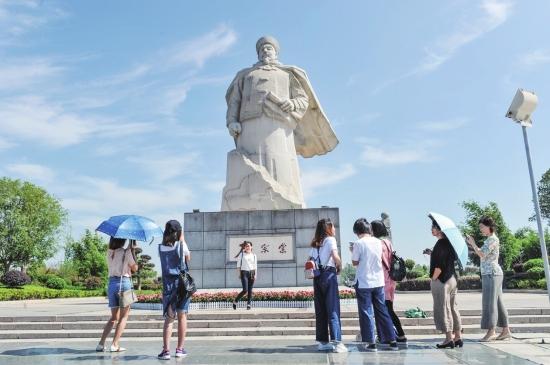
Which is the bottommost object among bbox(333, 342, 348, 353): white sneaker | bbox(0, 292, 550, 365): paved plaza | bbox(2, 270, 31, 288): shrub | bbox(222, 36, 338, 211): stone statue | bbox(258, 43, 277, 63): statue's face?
bbox(0, 292, 550, 365): paved plaza

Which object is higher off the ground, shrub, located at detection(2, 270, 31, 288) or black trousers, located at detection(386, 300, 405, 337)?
shrub, located at detection(2, 270, 31, 288)

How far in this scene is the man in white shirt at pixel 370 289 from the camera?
5.70 metres

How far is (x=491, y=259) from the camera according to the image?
21.2 feet

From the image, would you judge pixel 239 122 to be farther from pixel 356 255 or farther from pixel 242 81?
pixel 356 255

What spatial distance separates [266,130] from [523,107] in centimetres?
895

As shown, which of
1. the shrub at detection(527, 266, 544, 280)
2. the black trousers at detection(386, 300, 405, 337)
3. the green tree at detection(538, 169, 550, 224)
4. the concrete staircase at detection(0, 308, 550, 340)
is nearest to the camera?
the black trousers at detection(386, 300, 405, 337)

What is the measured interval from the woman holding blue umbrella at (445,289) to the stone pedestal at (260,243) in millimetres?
7024

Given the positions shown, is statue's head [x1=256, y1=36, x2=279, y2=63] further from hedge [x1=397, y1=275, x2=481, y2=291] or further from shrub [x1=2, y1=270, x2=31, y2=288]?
shrub [x1=2, y1=270, x2=31, y2=288]

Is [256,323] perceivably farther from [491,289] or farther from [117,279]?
[491,289]

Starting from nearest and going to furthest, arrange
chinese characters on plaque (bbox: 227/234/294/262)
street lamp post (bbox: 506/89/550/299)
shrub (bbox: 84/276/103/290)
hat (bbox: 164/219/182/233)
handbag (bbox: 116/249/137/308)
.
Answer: hat (bbox: 164/219/182/233) → handbag (bbox: 116/249/137/308) → street lamp post (bbox: 506/89/550/299) → chinese characters on plaque (bbox: 227/234/294/262) → shrub (bbox: 84/276/103/290)

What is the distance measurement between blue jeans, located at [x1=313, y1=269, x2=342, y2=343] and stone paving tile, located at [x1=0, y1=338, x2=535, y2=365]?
0.80 ft

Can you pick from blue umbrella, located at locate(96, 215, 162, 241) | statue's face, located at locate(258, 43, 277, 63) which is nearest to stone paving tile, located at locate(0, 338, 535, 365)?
Answer: blue umbrella, located at locate(96, 215, 162, 241)

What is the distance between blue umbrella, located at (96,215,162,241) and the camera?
5.97 meters

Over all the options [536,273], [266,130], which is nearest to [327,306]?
[266,130]
